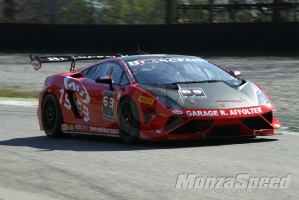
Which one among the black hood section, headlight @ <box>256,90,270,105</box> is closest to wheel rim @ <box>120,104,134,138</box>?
the black hood section

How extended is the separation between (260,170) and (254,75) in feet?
39.9

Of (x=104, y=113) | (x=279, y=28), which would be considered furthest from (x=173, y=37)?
(x=104, y=113)

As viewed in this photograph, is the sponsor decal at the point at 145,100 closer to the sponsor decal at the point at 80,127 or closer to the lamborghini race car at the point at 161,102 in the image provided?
the lamborghini race car at the point at 161,102

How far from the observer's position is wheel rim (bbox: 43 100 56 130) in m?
9.30

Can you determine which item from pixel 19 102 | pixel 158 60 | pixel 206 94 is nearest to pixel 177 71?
pixel 158 60

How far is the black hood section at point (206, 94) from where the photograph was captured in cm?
730

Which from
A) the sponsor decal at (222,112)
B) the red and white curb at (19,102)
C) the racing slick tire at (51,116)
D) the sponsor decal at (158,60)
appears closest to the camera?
the sponsor decal at (222,112)

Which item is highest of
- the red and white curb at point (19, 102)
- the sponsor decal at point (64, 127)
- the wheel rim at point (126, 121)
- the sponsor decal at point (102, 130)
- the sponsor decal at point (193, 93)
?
the sponsor decal at point (193, 93)

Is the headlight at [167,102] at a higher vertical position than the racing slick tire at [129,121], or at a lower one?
higher

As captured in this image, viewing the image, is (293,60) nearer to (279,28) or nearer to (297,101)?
(279,28)

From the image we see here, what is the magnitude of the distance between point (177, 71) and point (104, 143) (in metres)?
1.28

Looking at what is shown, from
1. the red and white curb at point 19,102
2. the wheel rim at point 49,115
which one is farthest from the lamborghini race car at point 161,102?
the red and white curb at point 19,102

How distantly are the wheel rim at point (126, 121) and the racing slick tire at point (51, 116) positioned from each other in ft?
5.67

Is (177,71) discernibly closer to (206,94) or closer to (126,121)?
(206,94)
